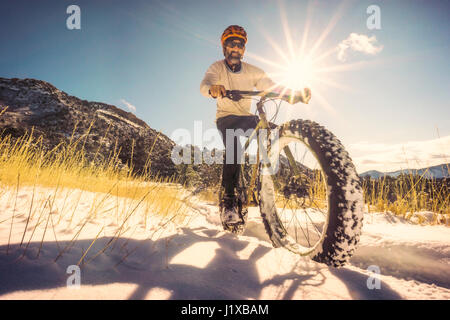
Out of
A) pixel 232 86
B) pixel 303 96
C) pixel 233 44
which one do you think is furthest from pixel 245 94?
pixel 233 44

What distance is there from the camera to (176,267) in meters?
1.18

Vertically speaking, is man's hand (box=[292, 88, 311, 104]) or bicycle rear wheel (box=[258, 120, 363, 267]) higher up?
man's hand (box=[292, 88, 311, 104])

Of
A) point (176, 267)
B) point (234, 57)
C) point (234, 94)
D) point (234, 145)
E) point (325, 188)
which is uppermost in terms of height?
point (234, 57)

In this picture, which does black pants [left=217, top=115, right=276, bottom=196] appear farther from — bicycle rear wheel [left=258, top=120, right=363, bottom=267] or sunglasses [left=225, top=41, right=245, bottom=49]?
sunglasses [left=225, top=41, right=245, bottom=49]

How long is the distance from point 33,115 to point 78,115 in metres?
5.54

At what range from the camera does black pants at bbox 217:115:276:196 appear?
2486mm

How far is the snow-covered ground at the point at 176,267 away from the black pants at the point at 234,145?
30.4 inches

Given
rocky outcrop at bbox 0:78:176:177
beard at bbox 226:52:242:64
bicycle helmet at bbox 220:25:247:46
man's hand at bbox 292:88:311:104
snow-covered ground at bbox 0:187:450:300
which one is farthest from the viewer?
rocky outcrop at bbox 0:78:176:177

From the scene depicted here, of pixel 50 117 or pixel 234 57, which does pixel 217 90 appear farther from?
pixel 50 117

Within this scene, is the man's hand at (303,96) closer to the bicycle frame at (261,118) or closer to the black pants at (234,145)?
the bicycle frame at (261,118)

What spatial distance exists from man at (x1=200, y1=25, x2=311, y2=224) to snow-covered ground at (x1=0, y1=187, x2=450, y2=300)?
27.4 inches

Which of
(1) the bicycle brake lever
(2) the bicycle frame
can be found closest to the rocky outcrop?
(2) the bicycle frame

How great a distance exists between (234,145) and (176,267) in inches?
66.1
